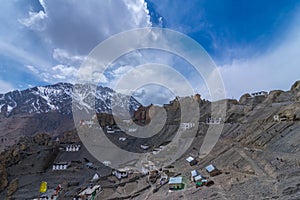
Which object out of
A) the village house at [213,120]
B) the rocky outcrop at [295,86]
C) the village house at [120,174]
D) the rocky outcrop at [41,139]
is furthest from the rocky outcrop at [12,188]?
the rocky outcrop at [295,86]

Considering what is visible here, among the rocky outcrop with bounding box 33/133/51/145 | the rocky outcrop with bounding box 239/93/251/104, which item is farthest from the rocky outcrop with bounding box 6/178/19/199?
the rocky outcrop with bounding box 239/93/251/104

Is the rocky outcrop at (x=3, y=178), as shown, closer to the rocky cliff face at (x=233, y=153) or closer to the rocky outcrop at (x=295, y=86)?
the rocky cliff face at (x=233, y=153)

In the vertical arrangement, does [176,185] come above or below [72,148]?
below

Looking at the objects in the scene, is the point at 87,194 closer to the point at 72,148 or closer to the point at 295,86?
the point at 72,148

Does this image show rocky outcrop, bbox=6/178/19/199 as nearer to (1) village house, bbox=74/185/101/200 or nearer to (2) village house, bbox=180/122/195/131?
(1) village house, bbox=74/185/101/200

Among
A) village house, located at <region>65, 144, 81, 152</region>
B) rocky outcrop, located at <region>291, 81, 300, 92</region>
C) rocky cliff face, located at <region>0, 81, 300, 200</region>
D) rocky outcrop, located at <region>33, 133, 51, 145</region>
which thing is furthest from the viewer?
rocky outcrop, located at <region>33, 133, 51, 145</region>

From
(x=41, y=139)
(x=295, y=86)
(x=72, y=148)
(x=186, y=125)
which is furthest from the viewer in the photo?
(x=41, y=139)

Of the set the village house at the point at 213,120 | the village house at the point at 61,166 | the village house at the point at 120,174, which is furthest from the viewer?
the village house at the point at 213,120

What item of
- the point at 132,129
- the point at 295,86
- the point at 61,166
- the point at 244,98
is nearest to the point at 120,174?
the point at 61,166

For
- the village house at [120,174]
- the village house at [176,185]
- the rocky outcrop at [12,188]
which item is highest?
the rocky outcrop at [12,188]

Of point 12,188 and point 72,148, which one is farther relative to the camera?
point 72,148

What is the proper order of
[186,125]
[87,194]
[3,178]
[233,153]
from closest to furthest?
[233,153] → [87,194] → [3,178] → [186,125]

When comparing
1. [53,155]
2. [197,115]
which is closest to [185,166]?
[197,115]

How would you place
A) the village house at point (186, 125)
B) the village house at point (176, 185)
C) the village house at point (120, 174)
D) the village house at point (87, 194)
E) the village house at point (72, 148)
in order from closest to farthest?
the village house at point (176, 185) < the village house at point (87, 194) < the village house at point (120, 174) < the village house at point (186, 125) < the village house at point (72, 148)
